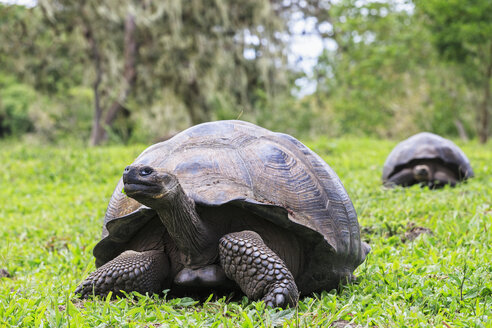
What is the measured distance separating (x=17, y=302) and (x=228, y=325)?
0.98 m

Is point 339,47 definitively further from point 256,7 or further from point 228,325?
point 228,325

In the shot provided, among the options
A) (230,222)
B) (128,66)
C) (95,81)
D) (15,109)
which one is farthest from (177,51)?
(15,109)

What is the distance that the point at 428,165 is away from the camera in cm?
585

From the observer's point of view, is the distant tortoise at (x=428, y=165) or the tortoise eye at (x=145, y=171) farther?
the distant tortoise at (x=428, y=165)

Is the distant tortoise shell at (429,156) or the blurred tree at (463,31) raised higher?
the blurred tree at (463,31)

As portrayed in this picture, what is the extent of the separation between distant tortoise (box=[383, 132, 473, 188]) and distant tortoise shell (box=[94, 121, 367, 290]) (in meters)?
3.32

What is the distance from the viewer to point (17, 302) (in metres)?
2.25

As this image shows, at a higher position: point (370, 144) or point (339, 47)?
point (339, 47)

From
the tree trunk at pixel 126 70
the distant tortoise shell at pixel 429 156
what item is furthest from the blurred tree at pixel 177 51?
the distant tortoise shell at pixel 429 156

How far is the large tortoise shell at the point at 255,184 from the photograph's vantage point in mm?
2219

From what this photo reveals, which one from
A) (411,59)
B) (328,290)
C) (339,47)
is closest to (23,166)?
(328,290)

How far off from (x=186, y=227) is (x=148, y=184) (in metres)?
0.30

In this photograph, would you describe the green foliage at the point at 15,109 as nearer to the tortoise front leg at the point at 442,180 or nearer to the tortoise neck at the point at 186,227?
the tortoise front leg at the point at 442,180

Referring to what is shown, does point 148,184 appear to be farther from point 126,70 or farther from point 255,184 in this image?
point 126,70
